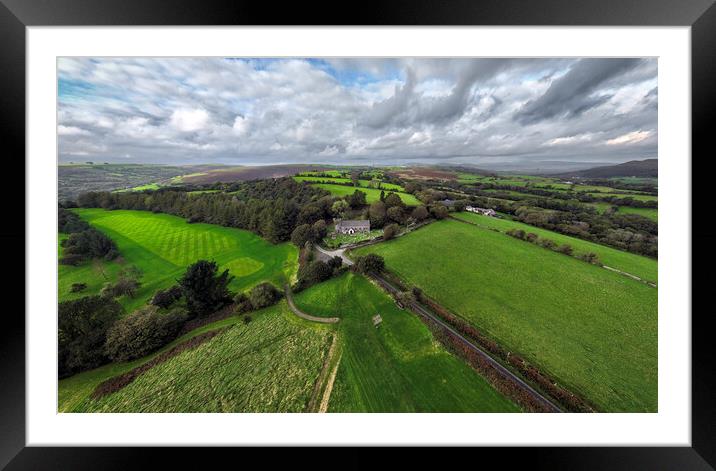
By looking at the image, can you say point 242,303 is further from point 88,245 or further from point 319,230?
point 88,245

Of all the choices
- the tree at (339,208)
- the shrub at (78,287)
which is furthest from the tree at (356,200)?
the shrub at (78,287)

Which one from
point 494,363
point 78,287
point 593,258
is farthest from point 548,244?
point 78,287

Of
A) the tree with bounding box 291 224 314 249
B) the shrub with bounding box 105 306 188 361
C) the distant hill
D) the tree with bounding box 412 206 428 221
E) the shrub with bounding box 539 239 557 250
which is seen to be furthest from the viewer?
the tree with bounding box 412 206 428 221

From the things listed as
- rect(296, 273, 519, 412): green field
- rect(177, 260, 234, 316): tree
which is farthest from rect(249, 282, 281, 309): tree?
rect(296, 273, 519, 412): green field

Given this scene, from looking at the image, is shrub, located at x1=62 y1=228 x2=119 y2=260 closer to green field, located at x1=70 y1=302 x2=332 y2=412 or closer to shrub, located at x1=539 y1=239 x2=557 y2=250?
green field, located at x1=70 y1=302 x2=332 y2=412
